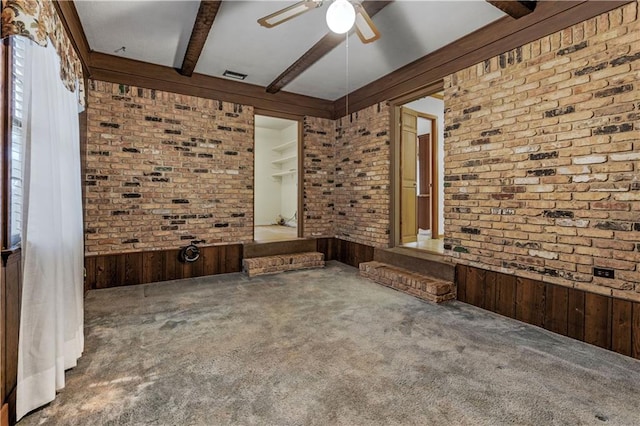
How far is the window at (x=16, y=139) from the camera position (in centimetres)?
164

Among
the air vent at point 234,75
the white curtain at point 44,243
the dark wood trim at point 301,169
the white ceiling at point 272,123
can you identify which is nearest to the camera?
the white curtain at point 44,243

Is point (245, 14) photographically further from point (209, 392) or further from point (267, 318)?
point (209, 392)

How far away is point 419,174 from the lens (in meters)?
6.53

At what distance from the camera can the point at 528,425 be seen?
5.33 ft

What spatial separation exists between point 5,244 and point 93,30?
2.89m

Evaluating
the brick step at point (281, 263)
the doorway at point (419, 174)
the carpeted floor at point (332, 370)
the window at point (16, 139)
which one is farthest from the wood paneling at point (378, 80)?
the carpeted floor at point (332, 370)

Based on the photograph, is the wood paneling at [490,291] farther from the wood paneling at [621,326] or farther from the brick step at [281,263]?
the brick step at [281,263]

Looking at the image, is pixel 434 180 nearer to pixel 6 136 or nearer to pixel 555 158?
pixel 555 158

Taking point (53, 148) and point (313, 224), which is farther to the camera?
point (313, 224)

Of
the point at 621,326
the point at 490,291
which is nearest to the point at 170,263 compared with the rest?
the point at 490,291

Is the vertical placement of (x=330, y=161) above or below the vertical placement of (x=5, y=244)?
above

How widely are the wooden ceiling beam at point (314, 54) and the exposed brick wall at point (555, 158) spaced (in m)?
1.43

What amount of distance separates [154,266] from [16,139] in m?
2.99

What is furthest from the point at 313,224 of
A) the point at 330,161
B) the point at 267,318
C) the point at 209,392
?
the point at 209,392
